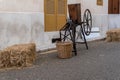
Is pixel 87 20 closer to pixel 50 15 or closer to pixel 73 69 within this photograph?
pixel 50 15

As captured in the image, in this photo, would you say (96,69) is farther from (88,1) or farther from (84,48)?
(88,1)

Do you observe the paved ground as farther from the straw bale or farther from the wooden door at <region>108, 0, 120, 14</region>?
the wooden door at <region>108, 0, 120, 14</region>

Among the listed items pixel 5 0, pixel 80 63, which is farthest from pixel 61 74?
pixel 5 0

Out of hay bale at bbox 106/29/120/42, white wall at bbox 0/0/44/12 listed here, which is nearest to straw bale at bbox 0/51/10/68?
white wall at bbox 0/0/44/12

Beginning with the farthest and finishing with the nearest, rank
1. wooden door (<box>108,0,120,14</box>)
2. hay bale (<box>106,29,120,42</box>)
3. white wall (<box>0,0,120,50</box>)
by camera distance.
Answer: wooden door (<box>108,0,120,14</box>) < hay bale (<box>106,29,120,42</box>) < white wall (<box>0,0,120,50</box>)

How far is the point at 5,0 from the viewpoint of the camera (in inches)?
382

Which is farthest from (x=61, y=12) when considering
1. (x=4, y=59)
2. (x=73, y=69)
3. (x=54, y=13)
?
(x=73, y=69)

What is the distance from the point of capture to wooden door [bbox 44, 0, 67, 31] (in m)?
11.6

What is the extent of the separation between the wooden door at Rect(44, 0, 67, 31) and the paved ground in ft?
5.55

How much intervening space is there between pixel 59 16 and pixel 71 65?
4088 millimetres

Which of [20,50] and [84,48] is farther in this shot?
[84,48]

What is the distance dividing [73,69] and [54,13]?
441 centimetres

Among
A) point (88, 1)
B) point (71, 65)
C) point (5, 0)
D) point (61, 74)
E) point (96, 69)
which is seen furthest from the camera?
point (88, 1)

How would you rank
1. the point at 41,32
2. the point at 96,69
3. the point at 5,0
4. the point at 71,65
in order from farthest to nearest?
the point at 41,32
the point at 5,0
the point at 71,65
the point at 96,69
